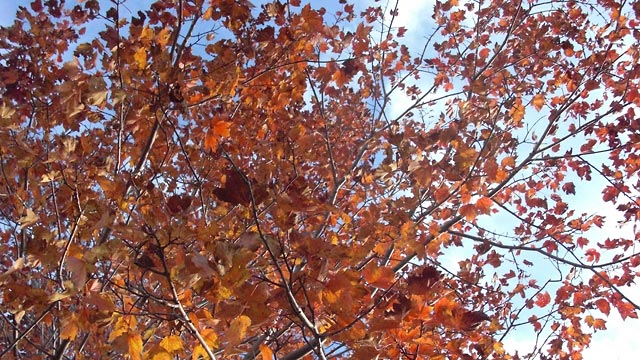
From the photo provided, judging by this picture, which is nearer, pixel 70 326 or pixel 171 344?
pixel 171 344

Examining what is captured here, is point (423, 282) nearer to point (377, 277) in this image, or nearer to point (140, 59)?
point (377, 277)

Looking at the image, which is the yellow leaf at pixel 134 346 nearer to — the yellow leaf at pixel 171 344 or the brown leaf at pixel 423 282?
the yellow leaf at pixel 171 344

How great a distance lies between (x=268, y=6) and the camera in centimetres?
354

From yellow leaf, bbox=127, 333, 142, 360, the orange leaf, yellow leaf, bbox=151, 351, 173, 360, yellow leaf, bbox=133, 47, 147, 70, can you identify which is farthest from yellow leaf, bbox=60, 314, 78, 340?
yellow leaf, bbox=133, 47, 147, 70

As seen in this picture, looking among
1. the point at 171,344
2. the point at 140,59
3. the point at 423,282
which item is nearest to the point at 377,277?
the point at 423,282

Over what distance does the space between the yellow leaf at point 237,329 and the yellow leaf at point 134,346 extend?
0.39 m

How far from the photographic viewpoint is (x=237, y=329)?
1.77 metres

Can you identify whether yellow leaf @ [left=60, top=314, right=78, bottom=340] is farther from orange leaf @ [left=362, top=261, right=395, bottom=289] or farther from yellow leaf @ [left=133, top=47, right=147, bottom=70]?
yellow leaf @ [left=133, top=47, right=147, bottom=70]

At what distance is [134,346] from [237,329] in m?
0.44

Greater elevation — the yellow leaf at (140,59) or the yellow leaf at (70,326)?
the yellow leaf at (140,59)

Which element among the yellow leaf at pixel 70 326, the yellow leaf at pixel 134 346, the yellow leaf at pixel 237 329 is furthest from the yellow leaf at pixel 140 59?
the yellow leaf at pixel 237 329

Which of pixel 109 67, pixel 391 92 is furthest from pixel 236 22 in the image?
pixel 391 92

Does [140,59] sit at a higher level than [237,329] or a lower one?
higher

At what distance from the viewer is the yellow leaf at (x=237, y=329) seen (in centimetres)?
175
